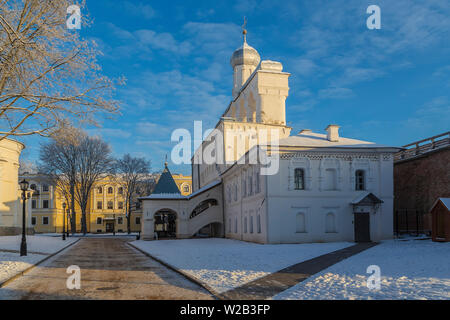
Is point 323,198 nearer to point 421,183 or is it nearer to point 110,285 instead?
point 421,183

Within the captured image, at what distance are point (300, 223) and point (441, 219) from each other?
8197 mm

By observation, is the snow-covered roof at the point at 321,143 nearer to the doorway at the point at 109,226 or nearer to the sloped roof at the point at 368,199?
the sloped roof at the point at 368,199

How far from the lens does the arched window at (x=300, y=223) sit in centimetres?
2655

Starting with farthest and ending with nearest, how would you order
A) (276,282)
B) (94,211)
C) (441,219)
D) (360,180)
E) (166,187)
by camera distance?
1. (94,211)
2. (166,187)
3. (360,180)
4. (441,219)
5. (276,282)

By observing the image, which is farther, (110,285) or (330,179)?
(330,179)

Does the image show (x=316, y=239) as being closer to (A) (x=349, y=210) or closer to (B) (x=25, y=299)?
(A) (x=349, y=210)

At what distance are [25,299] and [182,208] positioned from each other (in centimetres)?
2907

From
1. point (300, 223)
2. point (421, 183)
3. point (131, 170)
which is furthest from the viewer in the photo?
point (131, 170)

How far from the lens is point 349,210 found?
26.9m

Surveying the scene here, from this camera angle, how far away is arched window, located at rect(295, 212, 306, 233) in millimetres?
26555

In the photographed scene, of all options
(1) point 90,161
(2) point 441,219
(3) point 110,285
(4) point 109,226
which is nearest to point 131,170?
(1) point 90,161

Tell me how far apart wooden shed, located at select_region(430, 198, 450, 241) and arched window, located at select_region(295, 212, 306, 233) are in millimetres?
7603

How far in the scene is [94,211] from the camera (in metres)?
73.6
